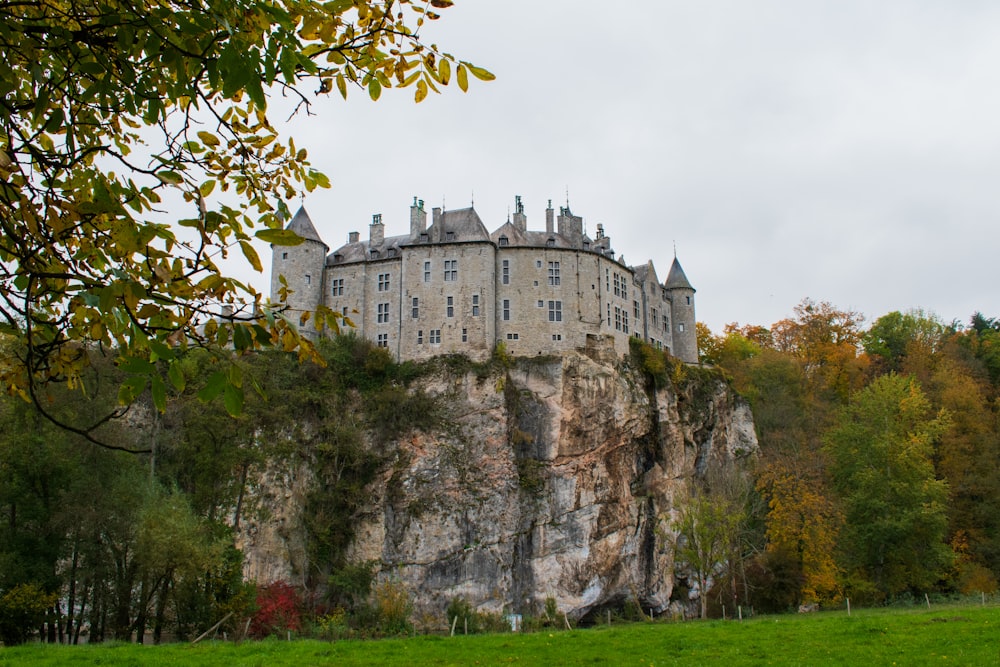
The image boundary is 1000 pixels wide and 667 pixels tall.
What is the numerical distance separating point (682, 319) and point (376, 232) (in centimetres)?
2271

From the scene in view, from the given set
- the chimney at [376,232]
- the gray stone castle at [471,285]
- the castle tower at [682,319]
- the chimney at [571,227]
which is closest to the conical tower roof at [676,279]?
the castle tower at [682,319]

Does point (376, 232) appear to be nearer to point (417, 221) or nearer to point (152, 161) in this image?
point (417, 221)

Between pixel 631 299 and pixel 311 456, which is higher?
pixel 631 299

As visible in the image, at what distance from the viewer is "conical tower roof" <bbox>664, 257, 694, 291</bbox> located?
194 feet

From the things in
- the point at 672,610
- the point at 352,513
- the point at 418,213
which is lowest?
the point at 672,610

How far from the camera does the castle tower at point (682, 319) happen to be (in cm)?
5784

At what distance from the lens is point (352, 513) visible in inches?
1695

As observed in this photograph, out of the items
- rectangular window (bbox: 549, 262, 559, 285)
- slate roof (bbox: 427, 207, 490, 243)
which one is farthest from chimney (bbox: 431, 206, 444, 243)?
rectangular window (bbox: 549, 262, 559, 285)

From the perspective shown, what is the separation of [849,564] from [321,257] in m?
35.3

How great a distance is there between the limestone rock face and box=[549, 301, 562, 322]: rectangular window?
2.63 meters

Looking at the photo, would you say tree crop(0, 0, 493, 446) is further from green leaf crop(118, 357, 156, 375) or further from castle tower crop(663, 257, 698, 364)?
castle tower crop(663, 257, 698, 364)

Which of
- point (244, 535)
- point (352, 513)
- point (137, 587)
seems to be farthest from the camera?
point (352, 513)

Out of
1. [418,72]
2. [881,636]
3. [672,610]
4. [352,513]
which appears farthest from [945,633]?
[352,513]

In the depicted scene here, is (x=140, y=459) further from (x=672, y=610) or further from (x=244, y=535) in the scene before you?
(x=672, y=610)
